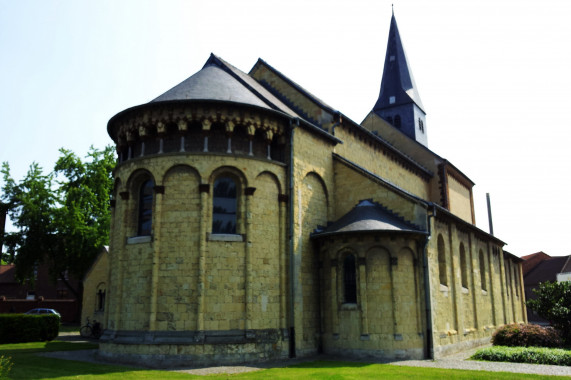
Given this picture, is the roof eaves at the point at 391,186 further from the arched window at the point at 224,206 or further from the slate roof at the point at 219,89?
the arched window at the point at 224,206

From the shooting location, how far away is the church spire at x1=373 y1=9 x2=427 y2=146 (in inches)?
1462

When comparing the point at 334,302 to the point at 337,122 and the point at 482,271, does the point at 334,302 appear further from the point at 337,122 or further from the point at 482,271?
the point at 482,271

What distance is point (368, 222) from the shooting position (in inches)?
695

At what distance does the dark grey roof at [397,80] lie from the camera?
1496 inches

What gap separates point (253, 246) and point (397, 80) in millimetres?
27048

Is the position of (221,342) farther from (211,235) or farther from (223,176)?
(223,176)

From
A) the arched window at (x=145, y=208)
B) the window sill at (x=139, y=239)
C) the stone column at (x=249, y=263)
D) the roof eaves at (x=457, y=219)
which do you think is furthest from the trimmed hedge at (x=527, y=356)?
the arched window at (x=145, y=208)

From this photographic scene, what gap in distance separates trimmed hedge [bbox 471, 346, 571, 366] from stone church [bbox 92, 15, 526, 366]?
183 centimetres

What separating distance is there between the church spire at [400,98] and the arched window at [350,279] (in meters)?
21.3

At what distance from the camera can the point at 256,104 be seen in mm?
17172

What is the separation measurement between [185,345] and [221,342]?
1146 mm

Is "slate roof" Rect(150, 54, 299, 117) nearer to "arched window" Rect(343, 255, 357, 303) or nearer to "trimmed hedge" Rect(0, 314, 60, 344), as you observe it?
"arched window" Rect(343, 255, 357, 303)

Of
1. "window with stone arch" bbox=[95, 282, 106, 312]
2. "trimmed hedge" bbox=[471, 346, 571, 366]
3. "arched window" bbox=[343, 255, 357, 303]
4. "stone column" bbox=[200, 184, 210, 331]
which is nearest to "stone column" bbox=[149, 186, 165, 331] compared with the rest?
"stone column" bbox=[200, 184, 210, 331]

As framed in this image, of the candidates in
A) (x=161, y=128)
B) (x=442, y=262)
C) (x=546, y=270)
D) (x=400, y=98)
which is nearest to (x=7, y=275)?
(x=400, y=98)
